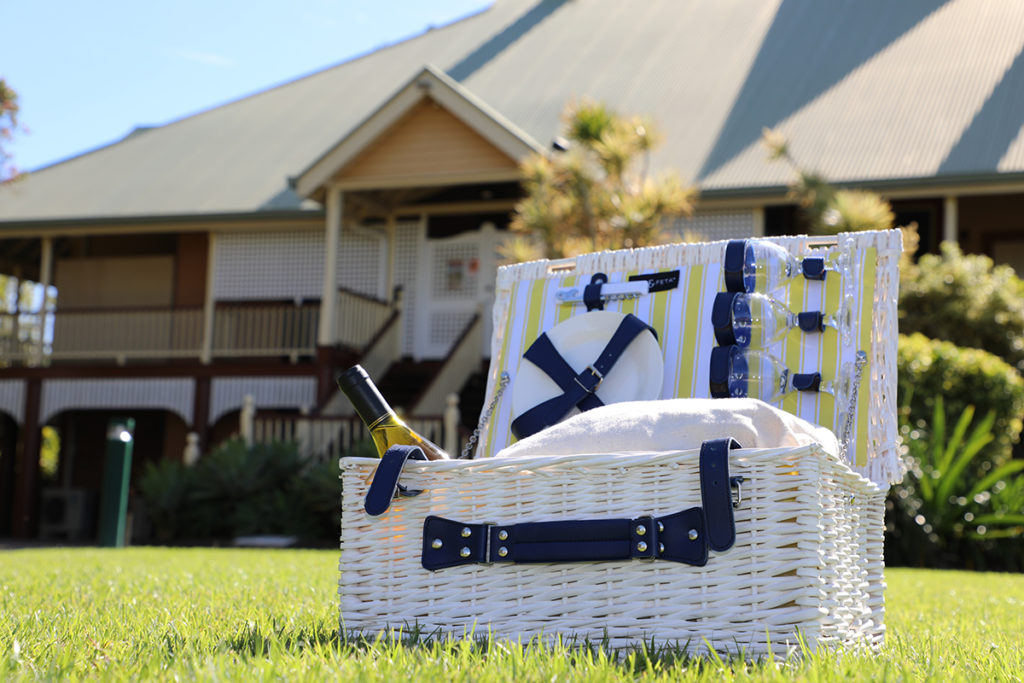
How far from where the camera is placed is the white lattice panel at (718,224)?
14.6 meters

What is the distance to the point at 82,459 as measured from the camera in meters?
20.0

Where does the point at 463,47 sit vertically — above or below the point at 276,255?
above

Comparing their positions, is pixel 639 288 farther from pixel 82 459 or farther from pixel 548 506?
pixel 82 459

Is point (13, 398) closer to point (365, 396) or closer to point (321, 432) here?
point (321, 432)

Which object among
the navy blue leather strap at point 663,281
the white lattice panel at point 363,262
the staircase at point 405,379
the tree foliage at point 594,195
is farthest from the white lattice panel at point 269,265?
the navy blue leather strap at point 663,281

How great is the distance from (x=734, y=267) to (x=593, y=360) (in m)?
0.61

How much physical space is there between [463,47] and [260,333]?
714cm

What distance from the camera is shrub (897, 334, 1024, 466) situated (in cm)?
1045

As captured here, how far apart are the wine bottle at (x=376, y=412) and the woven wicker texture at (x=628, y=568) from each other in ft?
0.80

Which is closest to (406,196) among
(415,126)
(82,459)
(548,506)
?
(415,126)

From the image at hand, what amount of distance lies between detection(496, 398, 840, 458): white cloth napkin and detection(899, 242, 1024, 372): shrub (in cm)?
985

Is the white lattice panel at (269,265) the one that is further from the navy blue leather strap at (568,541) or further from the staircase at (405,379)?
the navy blue leather strap at (568,541)

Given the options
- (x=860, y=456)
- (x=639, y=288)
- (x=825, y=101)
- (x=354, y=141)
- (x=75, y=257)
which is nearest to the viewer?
(x=860, y=456)

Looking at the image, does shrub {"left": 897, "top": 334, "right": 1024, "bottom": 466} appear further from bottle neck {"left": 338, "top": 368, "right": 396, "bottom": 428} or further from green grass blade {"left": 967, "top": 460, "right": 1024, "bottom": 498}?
bottle neck {"left": 338, "top": 368, "right": 396, "bottom": 428}
